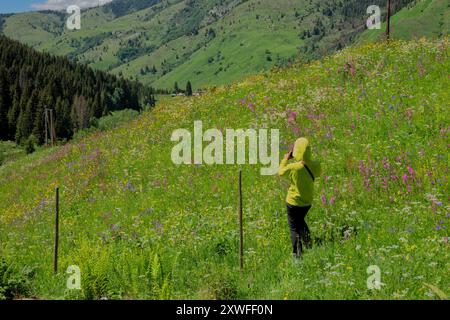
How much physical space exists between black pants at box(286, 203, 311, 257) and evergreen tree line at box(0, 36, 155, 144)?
103979mm

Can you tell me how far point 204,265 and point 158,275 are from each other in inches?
44.3

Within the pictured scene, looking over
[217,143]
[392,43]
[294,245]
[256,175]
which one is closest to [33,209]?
[217,143]

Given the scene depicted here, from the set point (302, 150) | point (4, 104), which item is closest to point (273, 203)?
point (302, 150)

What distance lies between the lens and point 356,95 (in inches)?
691

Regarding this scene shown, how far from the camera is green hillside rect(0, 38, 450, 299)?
796 cm

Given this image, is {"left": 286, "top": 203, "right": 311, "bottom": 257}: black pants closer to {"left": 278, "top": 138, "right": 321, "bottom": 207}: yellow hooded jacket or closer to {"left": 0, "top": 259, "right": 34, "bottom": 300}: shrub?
{"left": 278, "top": 138, "right": 321, "bottom": 207}: yellow hooded jacket

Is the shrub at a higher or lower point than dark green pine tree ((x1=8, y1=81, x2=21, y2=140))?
lower

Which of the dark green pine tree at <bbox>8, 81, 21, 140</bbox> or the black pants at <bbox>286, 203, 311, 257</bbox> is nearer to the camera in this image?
the black pants at <bbox>286, 203, 311, 257</bbox>

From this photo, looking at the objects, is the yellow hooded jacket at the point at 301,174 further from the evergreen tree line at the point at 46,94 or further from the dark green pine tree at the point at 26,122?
the dark green pine tree at the point at 26,122

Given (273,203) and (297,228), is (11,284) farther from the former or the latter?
(273,203)

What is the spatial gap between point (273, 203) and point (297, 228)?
294 cm

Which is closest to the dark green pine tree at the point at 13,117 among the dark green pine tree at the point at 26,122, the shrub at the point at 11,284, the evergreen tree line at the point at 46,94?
the evergreen tree line at the point at 46,94

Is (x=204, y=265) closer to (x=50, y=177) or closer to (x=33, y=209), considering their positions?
(x=33, y=209)

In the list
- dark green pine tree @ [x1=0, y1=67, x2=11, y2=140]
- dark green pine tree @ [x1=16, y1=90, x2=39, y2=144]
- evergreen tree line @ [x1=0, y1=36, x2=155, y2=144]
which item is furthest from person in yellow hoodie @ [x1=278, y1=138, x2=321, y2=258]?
dark green pine tree @ [x1=0, y1=67, x2=11, y2=140]
